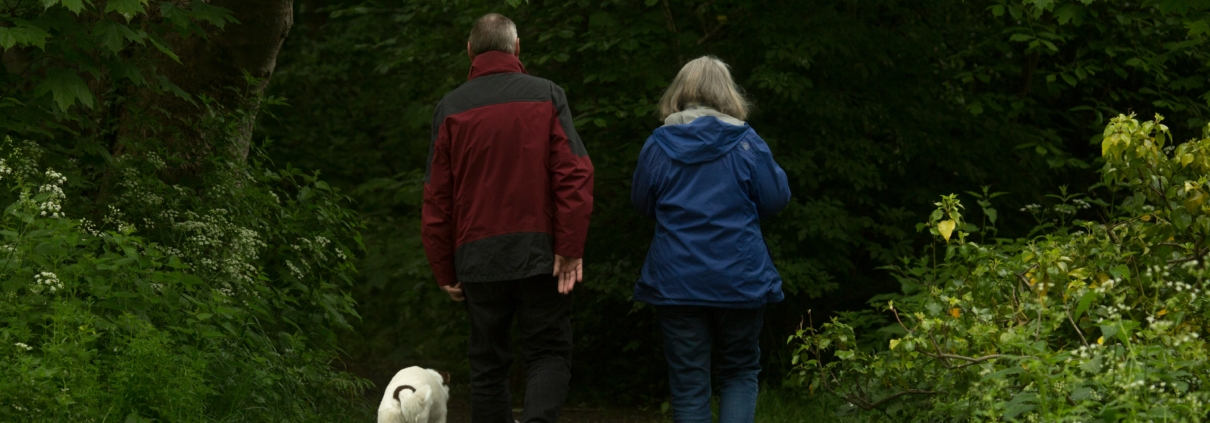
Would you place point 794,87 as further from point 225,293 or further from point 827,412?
point 225,293

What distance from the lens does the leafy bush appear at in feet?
13.3

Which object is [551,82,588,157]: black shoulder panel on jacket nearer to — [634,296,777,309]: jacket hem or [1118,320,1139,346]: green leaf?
[634,296,777,309]: jacket hem

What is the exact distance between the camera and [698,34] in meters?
8.02

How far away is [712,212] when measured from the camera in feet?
14.3

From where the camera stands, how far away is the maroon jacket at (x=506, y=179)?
14.1 feet

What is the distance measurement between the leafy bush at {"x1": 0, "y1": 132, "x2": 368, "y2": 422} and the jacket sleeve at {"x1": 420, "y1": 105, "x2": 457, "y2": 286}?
986 millimetres

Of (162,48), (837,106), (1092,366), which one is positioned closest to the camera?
(1092,366)

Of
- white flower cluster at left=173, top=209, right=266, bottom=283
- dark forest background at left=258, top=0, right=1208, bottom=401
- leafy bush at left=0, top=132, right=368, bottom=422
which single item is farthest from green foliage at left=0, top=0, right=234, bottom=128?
dark forest background at left=258, top=0, right=1208, bottom=401

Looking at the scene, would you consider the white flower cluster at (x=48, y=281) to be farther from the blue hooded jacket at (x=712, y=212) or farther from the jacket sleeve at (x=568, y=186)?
the blue hooded jacket at (x=712, y=212)

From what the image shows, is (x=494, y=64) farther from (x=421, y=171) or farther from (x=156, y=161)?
(x=421, y=171)

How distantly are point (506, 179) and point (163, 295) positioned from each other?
5.32 feet

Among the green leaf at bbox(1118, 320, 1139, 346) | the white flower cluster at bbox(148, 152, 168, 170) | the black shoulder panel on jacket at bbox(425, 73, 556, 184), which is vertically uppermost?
the black shoulder panel on jacket at bbox(425, 73, 556, 184)

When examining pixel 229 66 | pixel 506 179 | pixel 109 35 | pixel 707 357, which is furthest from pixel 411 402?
pixel 229 66

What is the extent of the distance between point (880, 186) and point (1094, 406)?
4.06m
